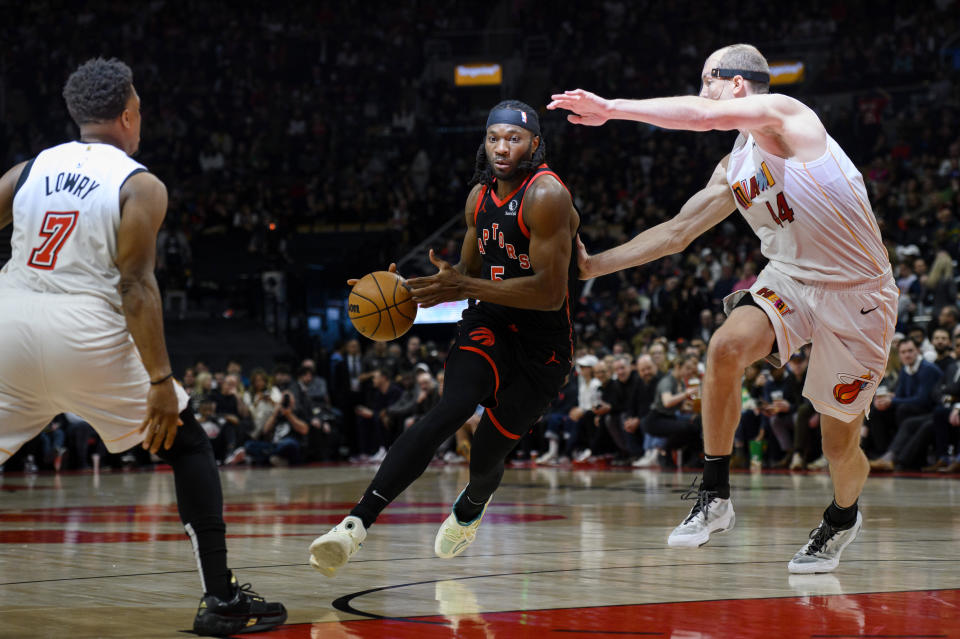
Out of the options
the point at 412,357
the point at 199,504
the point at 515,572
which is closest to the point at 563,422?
the point at 412,357

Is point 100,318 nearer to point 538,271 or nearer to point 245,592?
point 245,592

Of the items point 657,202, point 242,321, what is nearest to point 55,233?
point 242,321

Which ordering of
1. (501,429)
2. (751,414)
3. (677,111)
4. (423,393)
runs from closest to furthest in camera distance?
(677,111), (501,429), (751,414), (423,393)

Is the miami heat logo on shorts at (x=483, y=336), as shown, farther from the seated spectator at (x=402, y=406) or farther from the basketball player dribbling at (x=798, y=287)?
the seated spectator at (x=402, y=406)

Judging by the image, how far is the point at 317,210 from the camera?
922 inches

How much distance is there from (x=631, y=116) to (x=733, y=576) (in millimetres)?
1988

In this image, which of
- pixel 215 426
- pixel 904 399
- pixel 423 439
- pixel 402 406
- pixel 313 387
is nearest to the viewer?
pixel 423 439

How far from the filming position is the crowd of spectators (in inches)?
535

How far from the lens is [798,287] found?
194 inches

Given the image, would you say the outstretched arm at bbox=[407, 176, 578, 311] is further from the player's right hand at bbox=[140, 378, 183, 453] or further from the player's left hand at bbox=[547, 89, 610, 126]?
the player's right hand at bbox=[140, 378, 183, 453]

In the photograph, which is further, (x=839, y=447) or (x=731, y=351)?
(x=839, y=447)

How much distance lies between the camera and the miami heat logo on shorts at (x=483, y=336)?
500 centimetres

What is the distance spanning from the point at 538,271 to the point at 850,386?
1.39 meters

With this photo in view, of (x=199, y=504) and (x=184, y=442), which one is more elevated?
(x=184, y=442)
